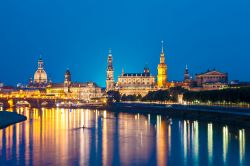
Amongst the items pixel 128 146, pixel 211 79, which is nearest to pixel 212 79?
pixel 211 79

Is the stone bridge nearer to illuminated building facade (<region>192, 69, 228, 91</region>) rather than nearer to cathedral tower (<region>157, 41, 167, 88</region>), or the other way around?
cathedral tower (<region>157, 41, 167, 88</region>)

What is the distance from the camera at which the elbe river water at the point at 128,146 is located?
123ft

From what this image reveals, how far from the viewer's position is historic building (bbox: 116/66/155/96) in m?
185

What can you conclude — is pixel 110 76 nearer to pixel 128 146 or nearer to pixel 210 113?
pixel 210 113

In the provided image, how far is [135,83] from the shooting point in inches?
7441

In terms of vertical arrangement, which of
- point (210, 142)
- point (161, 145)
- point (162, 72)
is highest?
point (162, 72)

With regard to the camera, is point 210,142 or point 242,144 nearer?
point 242,144

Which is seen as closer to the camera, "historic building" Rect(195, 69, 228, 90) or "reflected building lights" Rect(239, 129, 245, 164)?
"reflected building lights" Rect(239, 129, 245, 164)

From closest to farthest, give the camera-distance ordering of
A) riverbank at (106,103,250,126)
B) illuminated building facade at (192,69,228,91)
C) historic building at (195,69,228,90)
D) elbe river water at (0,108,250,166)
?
elbe river water at (0,108,250,166) → riverbank at (106,103,250,126) → historic building at (195,69,228,90) → illuminated building facade at (192,69,228,91)

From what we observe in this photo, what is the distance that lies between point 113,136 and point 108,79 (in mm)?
141062

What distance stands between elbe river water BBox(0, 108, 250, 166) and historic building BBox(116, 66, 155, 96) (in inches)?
4897

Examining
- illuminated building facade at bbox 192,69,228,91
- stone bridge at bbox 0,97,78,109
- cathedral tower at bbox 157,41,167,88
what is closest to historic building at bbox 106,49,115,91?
cathedral tower at bbox 157,41,167,88

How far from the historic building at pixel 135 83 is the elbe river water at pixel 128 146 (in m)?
124

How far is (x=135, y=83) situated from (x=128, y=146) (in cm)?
14445
